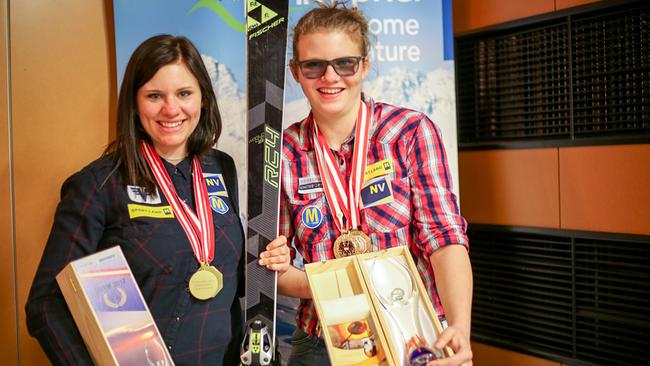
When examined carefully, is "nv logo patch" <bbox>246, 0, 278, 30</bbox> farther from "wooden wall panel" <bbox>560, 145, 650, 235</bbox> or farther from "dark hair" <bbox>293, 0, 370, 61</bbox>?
"wooden wall panel" <bbox>560, 145, 650, 235</bbox>

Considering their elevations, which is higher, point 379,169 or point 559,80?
point 559,80

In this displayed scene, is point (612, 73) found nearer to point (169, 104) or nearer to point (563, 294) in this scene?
point (563, 294)

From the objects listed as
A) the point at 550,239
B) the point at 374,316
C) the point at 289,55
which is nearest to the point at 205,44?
the point at 289,55

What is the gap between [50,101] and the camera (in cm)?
267

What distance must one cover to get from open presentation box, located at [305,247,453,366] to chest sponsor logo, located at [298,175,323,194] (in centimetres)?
36

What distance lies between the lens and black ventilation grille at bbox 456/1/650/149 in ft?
8.57

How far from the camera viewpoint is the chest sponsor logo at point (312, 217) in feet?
6.72

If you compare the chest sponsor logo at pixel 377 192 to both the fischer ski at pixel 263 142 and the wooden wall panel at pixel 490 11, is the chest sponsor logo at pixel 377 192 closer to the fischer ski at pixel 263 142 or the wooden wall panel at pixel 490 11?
the fischer ski at pixel 263 142

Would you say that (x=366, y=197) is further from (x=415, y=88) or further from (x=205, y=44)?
(x=205, y=44)

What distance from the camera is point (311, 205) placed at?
2064mm

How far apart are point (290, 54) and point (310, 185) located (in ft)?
2.94

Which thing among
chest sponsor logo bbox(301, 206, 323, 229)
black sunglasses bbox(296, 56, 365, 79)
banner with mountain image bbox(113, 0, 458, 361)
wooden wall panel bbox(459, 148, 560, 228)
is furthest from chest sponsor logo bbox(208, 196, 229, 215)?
wooden wall panel bbox(459, 148, 560, 228)

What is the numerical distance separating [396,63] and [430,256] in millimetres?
1106

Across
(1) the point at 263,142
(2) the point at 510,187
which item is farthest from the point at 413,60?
(1) the point at 263,142
